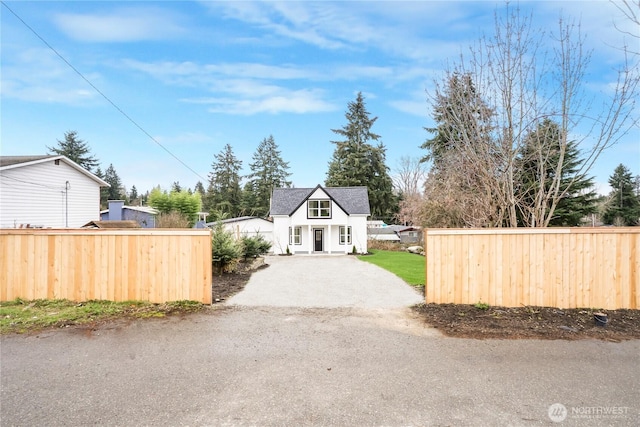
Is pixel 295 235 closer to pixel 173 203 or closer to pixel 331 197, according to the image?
pixel 331 197

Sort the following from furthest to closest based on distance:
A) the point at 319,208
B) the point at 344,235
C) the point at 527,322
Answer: the point at 344,235, the point at 319,208, the point at 527,322

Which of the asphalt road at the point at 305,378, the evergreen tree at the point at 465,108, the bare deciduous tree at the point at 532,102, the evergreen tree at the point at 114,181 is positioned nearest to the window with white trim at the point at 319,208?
the evergreen tree at the point at 465,108

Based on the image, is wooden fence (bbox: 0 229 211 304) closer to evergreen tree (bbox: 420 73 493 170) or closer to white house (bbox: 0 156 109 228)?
evergreen tree (bbox: 420 73 493 170)

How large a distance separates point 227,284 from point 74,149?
49.4 m

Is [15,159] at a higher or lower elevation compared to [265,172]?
lower

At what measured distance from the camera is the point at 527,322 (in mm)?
5180

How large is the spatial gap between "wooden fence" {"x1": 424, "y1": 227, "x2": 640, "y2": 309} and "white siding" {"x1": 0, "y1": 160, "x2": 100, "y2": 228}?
20004 mm

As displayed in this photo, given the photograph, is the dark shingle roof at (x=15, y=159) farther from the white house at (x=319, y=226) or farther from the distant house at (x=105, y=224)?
the white house at (x=319, y=226)

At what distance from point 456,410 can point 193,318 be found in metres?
4.51

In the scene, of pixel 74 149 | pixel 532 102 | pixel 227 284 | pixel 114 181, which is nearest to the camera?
pixel 532 102

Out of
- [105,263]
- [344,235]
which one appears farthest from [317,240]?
[105,263]

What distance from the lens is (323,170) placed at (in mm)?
41719

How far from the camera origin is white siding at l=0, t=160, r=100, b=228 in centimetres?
1510

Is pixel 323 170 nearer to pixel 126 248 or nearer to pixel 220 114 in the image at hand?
pixel 220 114
